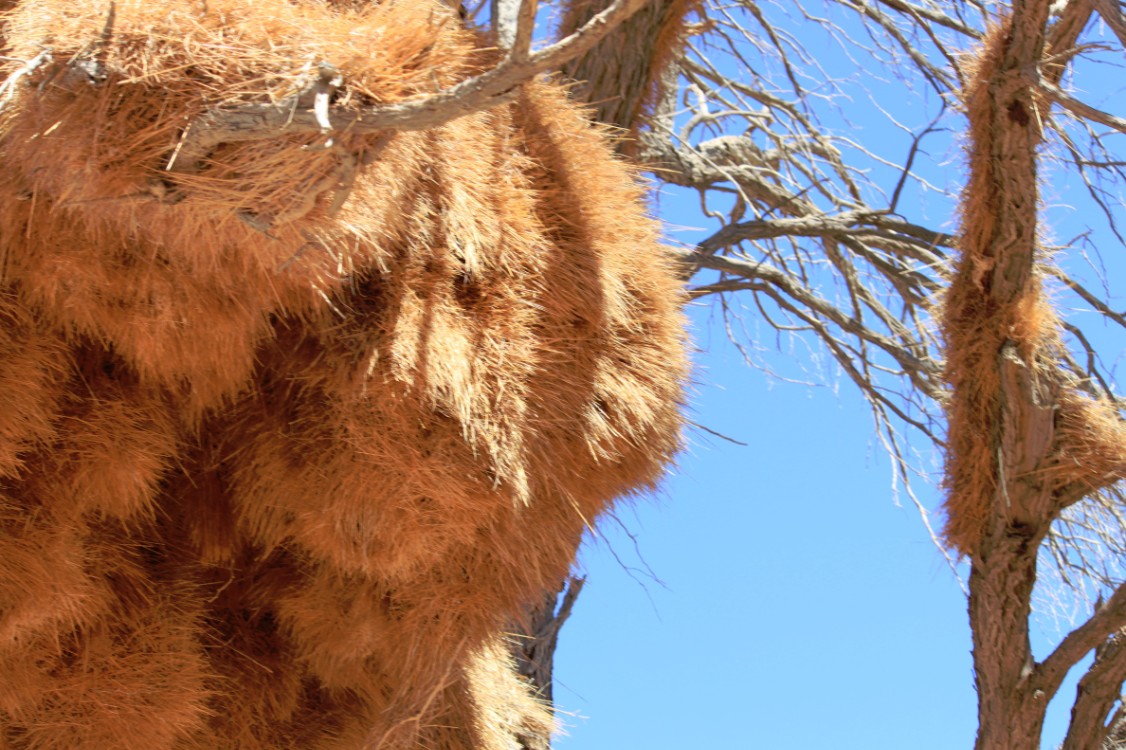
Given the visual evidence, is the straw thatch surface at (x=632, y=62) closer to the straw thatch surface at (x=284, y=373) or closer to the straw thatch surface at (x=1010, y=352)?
the straw thatch surface at (x=1010, y=352)

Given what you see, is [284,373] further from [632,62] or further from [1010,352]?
[632,62]

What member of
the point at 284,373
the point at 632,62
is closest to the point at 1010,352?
the point at 632,62

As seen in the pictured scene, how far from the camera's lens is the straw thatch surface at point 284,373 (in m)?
1.25

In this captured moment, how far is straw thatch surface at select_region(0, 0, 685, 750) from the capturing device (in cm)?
125

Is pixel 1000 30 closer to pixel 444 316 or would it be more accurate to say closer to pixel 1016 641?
pixel 1016 641

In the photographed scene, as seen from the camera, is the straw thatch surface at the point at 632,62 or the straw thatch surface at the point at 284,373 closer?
the straw thatch surface at the point at 284,373

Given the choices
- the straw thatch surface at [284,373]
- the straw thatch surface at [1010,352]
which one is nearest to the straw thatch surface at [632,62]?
the straw thatch surface at [1010,352]

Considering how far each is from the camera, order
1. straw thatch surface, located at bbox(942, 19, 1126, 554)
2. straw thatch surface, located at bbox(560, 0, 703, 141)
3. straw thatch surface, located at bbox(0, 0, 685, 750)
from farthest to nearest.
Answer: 1. straw thatch surface, located at bbox(560, 0, 703, 141)
2. straw thatch surface, located at bbox(942, 19, 1126, 554)
3. straw thatch surface, located at bbox(0, 0, 685, 750)

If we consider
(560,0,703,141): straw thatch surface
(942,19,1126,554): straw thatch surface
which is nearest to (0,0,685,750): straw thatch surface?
(942,19,1126,554): straw thatch surface

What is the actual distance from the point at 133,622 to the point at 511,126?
908 millimetres

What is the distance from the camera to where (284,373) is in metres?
1.66

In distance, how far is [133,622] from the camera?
1.70 meters

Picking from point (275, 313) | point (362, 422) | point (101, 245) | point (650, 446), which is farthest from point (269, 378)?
point (650, 446)

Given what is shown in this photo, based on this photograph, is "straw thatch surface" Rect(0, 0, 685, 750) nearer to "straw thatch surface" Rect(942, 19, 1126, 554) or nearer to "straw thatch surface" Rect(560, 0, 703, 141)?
"straw thatch surface" Rect(942, 19, 1126, 554)
